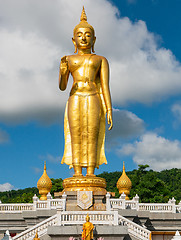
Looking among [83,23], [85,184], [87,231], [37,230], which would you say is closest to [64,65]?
[83,23]

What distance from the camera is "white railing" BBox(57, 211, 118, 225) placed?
14.4 meters

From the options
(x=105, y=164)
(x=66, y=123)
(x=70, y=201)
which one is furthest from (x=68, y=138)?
(x=70, y=201)

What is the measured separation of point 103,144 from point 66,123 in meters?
2.01

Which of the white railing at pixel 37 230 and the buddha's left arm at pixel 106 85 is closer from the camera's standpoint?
the white railing at pixel 37 230

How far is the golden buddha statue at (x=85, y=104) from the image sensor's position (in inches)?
742

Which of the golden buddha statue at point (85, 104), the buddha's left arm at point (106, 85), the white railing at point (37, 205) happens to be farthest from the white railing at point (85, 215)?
the buddha's left arm at point (106, 85)

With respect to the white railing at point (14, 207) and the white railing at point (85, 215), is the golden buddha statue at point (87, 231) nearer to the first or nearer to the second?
the white railing at point (85, 215)

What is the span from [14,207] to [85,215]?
5026 millimetres

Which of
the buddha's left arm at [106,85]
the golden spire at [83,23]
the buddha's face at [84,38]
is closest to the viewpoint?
the buddha's left arm at [106,85]

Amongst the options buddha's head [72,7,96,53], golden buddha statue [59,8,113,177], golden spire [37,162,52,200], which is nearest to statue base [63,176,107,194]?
golden buddha statue [59,8,113,177]

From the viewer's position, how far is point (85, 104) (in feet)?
62.2

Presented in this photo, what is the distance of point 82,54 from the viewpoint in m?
19.8

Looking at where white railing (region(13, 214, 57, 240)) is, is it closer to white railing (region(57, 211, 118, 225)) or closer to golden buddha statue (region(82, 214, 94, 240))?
white railing (region(57, 211, 118, 225))

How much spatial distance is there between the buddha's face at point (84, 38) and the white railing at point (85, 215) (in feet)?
28.0
